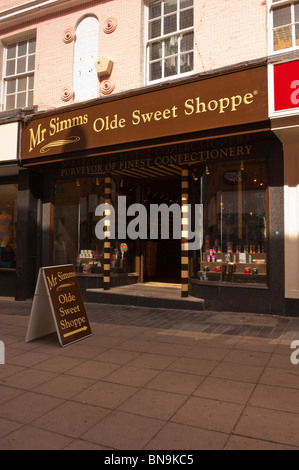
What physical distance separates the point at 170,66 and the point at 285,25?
8.49 feet

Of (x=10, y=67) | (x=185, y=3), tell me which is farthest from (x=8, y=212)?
(x=185, y=3)

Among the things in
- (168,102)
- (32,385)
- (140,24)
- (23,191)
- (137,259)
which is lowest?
(32,385)

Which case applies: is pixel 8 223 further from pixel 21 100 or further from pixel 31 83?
pixel 31 83

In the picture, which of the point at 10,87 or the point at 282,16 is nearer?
the point at 282,16

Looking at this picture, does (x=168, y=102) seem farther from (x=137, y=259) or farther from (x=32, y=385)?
(x=32, y=385)

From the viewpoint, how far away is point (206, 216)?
27.4 feet

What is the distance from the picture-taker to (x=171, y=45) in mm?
8609

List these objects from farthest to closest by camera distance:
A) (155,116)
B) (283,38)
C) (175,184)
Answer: (175,184) → (155,116) → (283,38)

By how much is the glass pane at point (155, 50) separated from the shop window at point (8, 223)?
5.28 metres

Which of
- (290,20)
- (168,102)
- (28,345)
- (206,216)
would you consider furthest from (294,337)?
(290,20)

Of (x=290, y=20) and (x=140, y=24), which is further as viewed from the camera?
(x=140, y=24)

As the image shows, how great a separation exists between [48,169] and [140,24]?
4347 mm

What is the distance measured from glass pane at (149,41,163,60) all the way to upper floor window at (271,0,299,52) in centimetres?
261

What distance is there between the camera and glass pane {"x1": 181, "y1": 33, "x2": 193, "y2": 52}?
8.29 m
